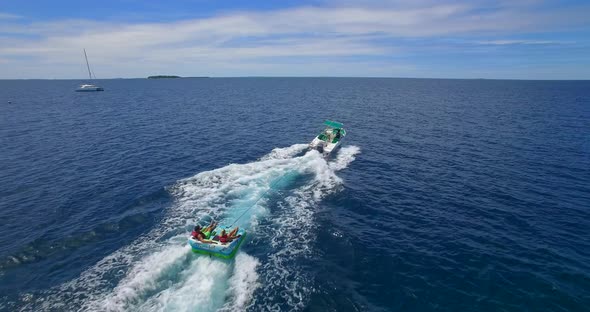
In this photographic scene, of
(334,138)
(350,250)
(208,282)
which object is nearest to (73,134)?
(334,138)

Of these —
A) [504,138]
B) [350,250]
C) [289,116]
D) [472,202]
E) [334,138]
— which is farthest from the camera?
[289,116]

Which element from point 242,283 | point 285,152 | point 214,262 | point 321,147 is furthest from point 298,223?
point 285,152

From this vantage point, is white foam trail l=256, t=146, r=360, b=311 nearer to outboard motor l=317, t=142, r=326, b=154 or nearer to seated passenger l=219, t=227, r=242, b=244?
seated passenger l=219, t=227, r=242, b=244

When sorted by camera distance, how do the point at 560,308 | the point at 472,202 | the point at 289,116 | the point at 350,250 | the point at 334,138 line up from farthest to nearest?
the point at 289,116, the point at 334,138, the point at 472,202, the point at 350,250, the point at 560,308

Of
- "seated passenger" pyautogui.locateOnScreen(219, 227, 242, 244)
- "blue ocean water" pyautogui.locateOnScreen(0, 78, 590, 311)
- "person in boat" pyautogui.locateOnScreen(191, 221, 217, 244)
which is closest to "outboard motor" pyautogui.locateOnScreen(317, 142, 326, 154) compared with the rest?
"blue ocean water" pyautogui.locateOnScreen(0, 78, 590, 311)

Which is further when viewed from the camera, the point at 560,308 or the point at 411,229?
the point at 411,229

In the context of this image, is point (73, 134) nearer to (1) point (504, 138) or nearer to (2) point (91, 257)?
(2) point (91, 257)
